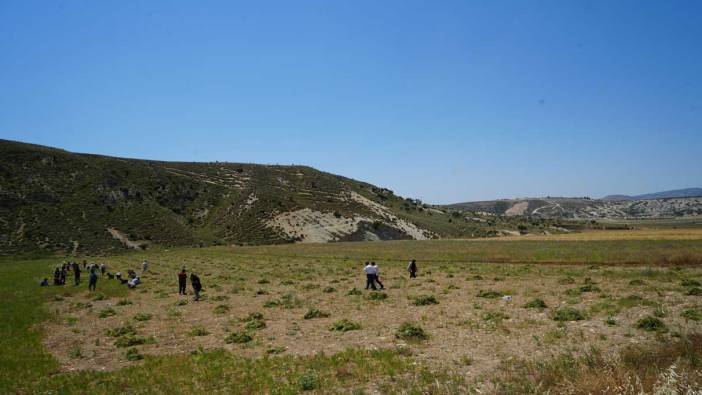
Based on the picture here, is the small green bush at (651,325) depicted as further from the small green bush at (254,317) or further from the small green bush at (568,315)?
the small green bush at (254,317)

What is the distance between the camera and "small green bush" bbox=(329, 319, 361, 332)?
18641 mm

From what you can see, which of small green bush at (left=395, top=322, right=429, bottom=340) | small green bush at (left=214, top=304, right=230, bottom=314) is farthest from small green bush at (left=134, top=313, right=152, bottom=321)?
small green bush at (left=395, top=322, right=429, bottom=340)

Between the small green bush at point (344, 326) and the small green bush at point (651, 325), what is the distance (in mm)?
10969

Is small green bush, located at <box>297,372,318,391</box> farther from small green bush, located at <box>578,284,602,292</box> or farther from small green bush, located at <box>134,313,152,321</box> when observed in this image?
small green bush, located at <box>578,284,602,292</box>

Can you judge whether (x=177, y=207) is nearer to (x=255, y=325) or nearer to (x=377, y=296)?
(x=377, y=296)

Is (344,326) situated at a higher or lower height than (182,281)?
lower

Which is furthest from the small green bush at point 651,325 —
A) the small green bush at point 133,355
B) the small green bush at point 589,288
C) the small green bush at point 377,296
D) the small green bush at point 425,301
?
the small green bush at point 133,355

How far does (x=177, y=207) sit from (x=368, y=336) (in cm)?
10352

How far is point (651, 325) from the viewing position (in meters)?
15.9

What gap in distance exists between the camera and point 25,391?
40.6 feet

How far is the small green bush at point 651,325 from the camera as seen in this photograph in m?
15.5

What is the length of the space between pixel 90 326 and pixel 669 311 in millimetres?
27857

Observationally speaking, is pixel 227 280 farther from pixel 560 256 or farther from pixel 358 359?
pixel 560 256

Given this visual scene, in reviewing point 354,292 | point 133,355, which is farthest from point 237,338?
point 354,292
